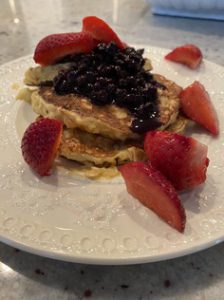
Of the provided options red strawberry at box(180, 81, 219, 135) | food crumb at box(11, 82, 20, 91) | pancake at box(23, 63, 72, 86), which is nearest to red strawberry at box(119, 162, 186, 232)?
red strawberry at box(180, 81, 219, 135)

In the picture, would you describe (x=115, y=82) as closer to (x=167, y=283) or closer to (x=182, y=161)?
(x=182, y=161)

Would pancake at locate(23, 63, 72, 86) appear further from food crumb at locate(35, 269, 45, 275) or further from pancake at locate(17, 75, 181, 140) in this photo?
food crumb at locate(35, 269, 45, 275)

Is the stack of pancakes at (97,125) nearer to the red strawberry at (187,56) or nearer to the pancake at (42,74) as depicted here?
the pancake at (42,74)

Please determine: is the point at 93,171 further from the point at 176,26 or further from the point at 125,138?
the point at 176,26

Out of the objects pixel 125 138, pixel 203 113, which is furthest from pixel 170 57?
pixel 125 138

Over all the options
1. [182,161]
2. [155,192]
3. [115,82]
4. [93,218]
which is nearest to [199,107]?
[115,82]

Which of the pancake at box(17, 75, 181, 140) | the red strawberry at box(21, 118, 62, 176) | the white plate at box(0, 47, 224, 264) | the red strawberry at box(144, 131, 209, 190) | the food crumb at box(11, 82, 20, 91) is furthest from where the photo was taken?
the food crumb at box(11, 82, 20, 91)
